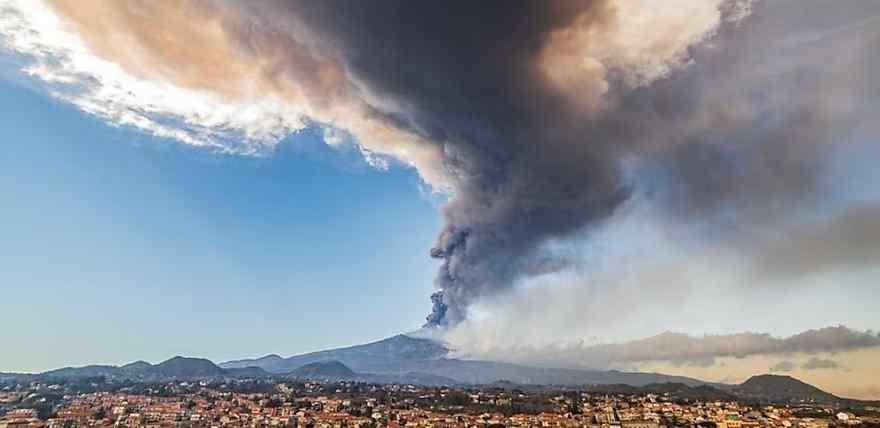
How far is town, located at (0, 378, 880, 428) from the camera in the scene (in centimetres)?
7112

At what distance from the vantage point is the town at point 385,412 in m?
71.1

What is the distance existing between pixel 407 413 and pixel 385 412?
3763 millimetres

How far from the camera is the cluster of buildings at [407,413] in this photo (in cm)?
7088

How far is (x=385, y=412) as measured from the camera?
278ft

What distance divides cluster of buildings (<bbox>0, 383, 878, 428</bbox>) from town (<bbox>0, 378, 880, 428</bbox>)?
130 mm

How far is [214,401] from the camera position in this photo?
9612 cm

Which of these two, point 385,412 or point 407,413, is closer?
point 407,413

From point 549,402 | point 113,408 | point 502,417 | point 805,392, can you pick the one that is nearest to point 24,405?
point 113,408

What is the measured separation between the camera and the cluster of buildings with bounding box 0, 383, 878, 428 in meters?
70.9

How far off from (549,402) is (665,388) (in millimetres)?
50133

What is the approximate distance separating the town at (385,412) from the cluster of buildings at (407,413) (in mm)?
130

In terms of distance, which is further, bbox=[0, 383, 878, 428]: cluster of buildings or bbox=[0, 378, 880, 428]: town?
bbox=[0, 378, 880, 428]: town

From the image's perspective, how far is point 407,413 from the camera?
83188mm

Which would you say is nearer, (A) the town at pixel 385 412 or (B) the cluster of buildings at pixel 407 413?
(B) the cluster of buildings at pixel 407 413
